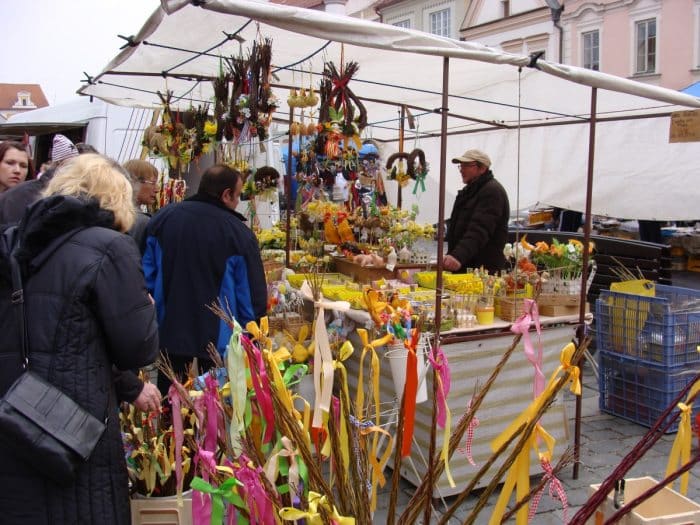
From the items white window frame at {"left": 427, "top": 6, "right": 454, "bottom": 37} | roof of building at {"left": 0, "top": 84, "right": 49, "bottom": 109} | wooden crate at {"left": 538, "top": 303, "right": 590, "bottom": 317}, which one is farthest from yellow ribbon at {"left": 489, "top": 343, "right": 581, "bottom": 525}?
roof of building at {"left": 0, "top": 84, "right": 49, "bottom": 109}

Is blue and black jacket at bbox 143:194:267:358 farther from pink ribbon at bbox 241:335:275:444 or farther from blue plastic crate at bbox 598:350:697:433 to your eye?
blue plastic crate at bbox 598:350:697:433

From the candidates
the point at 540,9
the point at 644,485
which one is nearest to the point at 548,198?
the point at 644,485

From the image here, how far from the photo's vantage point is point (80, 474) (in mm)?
1792

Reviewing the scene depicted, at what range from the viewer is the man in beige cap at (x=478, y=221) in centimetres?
435

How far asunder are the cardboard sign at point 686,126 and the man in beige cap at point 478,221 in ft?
3.51

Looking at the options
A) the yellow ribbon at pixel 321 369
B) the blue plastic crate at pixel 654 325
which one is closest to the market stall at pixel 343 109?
the yellow ribbon at pixel 321 369

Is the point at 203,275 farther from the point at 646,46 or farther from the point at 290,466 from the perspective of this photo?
the point at 646,46

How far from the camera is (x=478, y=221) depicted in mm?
4379

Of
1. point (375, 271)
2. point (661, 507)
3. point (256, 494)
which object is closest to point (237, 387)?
point (256, 494)

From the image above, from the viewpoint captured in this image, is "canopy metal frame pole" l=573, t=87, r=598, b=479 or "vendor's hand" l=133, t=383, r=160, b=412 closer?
"vendor's hand" l=133, t=383, r=160, b=412

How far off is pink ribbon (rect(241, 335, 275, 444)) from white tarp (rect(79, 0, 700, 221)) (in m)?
1.44

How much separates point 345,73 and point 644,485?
284 centimetres

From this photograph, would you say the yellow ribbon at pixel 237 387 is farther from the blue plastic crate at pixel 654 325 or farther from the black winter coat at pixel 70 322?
the blue plastic crate at pixel 654 325

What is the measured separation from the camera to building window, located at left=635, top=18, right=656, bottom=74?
18453 mm
